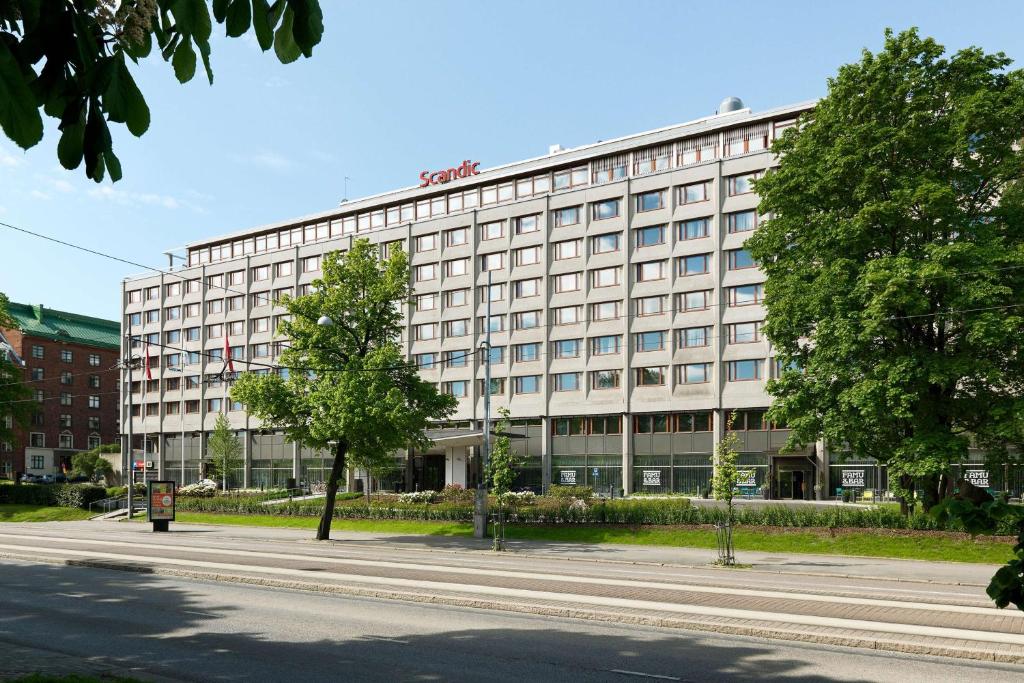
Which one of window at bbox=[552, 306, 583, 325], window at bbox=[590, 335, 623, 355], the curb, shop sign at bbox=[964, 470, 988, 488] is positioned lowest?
shop sign at bbox=[964, 470, 988, 488]

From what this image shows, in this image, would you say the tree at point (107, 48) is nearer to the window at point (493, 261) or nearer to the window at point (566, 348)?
the window at point (566, 348)

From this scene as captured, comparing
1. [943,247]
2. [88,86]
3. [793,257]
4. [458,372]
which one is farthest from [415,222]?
[88,86]

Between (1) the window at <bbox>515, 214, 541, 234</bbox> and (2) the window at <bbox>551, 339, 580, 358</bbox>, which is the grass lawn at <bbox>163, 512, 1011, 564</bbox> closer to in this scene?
(2) the window at <bbox>551, 339, 580, 358</bbox>

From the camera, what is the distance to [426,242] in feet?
264

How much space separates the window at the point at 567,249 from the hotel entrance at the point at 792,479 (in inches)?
834

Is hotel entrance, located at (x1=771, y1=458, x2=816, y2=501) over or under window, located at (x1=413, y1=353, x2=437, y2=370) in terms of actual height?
under

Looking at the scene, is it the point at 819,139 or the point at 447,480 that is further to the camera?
the point at 447,480

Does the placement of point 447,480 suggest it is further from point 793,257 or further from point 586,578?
point 586,578

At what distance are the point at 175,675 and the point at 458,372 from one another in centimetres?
6630

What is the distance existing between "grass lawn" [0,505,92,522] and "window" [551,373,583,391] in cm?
3369

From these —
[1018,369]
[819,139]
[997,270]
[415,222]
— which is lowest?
[1018,369]

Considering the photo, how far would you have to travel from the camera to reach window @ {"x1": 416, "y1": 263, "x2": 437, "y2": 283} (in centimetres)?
7962

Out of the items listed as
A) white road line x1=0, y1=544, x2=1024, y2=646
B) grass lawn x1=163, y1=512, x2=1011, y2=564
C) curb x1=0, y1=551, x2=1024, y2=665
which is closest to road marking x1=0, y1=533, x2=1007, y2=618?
curb x1=0, y1=551, x2=1024, y2=665

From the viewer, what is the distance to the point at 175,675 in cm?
1109
